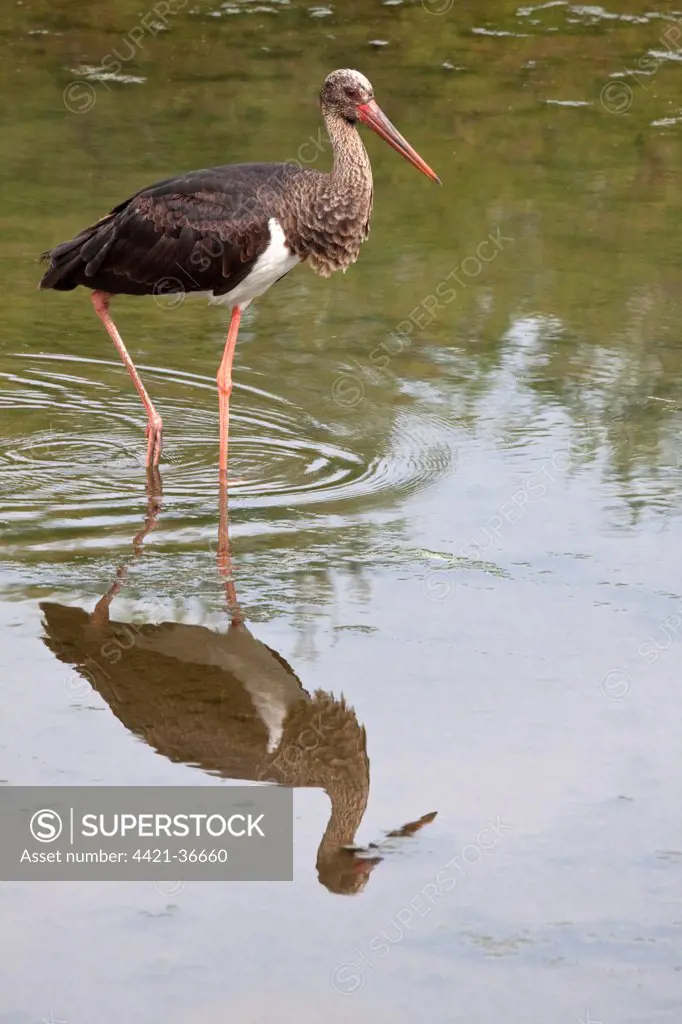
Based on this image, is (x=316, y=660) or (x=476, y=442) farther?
(x=476, y=442)

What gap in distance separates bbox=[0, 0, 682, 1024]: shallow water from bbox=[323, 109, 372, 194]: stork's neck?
1.06 meters

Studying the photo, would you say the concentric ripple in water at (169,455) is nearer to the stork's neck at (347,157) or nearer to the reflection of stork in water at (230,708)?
the reflection of stork in water at (230,708)

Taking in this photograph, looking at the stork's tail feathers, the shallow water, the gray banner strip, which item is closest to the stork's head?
the stork's tail feathers

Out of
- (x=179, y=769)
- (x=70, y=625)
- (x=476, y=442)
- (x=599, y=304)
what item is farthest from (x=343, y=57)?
(x=179, y=769)

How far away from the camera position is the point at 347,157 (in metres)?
7.56

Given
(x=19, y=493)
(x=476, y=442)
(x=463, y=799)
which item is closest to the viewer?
(x=463, y=799)

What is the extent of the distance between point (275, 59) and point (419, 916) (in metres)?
11.1

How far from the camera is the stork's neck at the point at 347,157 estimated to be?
7516 mm

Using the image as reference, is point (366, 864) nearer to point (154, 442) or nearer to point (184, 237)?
point (154, 442)

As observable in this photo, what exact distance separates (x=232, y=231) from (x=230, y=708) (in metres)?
2.60

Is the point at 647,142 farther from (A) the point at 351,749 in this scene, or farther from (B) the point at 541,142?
(A) the point at 351,749

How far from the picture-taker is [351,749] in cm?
499

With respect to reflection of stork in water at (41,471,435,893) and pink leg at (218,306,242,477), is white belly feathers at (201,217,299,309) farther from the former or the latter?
reflection of stork in water at (41,471,435,893)

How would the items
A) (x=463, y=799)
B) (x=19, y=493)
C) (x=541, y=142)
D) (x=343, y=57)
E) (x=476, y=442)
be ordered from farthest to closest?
(x=343, y=57) < (x=541, y=142) < (x=476, y=442) < (x=19, y=493) < (x=463, y=799)
